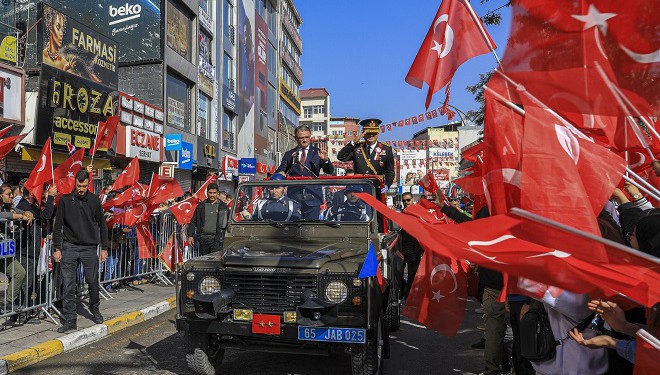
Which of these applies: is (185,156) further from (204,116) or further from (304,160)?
(304,160)

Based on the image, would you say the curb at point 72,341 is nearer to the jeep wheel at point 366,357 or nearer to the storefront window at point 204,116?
the jeep wheel at point 366,357

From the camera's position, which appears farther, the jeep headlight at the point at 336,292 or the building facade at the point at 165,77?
the building facade at the point at 165,77

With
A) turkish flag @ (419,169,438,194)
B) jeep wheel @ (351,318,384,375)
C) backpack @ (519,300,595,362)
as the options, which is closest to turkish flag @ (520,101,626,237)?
backpack @ (519,300,595,362)

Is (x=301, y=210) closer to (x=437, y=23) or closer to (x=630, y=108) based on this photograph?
(x=437, y=23)

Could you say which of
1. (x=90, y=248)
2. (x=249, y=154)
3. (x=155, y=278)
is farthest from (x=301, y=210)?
(x=249, y=154)

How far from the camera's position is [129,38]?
71.2 ft

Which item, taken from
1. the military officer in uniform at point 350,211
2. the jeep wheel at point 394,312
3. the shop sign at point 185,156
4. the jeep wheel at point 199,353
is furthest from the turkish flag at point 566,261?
the shop sign at point 185,156

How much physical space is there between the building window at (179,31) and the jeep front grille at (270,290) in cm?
1952

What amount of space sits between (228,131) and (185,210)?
21.9 m

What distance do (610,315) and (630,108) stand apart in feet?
3.23

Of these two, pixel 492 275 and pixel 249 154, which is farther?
pixel 249 154

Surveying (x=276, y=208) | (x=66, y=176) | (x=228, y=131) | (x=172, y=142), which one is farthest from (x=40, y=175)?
(x=228, y=131)

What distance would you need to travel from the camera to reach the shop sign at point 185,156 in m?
22.2

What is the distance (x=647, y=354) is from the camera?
7.75 ft
